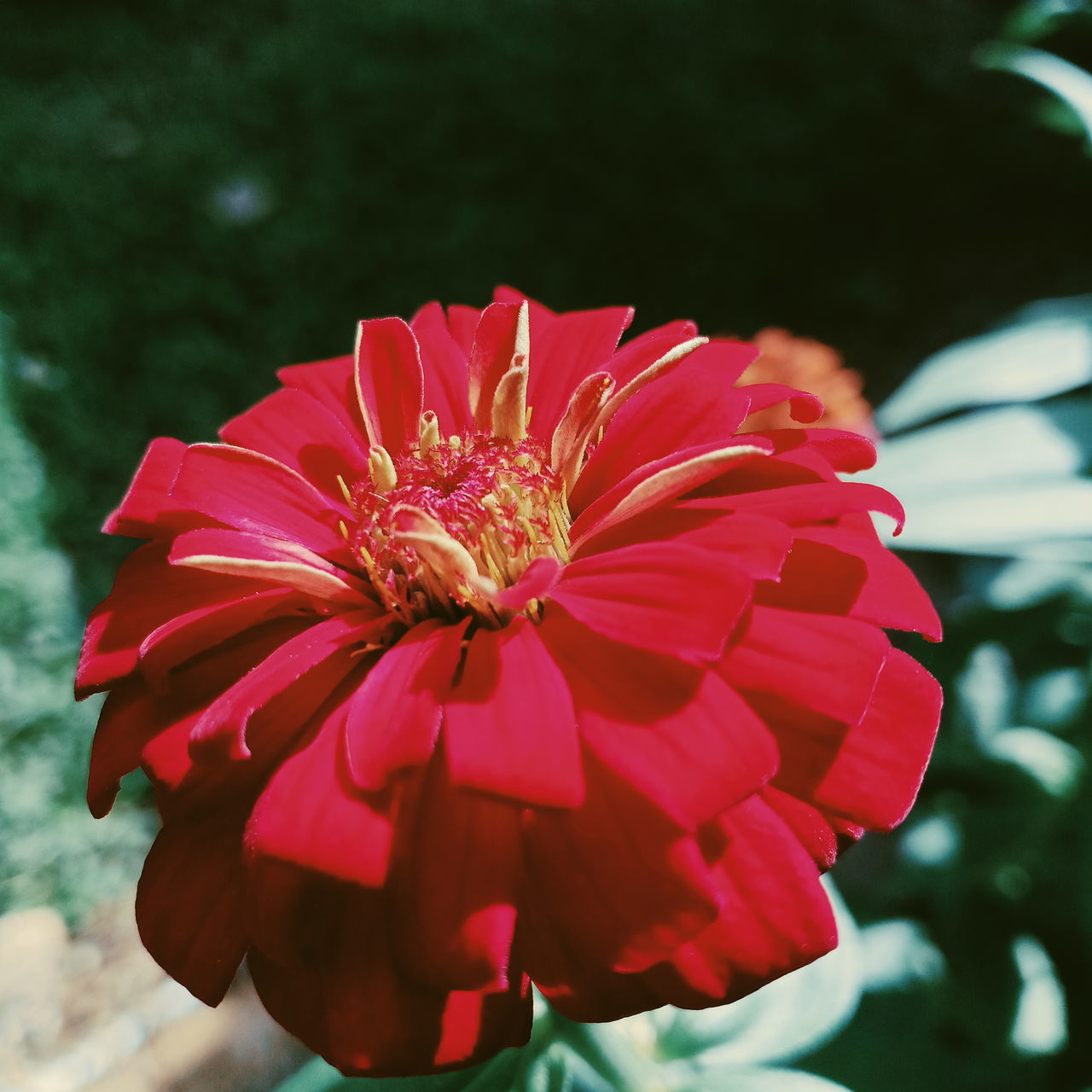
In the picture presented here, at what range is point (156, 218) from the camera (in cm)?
171

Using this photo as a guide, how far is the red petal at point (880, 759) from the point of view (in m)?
0.34

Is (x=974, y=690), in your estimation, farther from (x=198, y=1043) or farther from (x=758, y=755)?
(x=198, y=1043)

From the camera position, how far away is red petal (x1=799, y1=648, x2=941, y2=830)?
0.34 meters

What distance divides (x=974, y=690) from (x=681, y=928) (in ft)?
2.50

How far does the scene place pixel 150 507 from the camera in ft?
1.41

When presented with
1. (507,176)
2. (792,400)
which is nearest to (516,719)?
(792,400)

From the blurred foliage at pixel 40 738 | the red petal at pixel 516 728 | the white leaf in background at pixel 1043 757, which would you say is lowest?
the blurred foliage at pixel 40 738

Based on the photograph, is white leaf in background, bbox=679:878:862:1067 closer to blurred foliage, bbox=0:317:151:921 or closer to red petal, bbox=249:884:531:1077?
red petal, bbox=249:884:531:1077

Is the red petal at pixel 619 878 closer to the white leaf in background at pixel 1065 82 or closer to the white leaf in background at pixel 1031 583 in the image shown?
the white leaf in background at pixel 1065 82

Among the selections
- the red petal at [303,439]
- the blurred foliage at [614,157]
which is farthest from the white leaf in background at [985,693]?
the blurred foliage at [614,157]

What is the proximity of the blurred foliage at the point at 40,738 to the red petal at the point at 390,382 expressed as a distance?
0.87 meters

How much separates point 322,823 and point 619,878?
0.10 meters

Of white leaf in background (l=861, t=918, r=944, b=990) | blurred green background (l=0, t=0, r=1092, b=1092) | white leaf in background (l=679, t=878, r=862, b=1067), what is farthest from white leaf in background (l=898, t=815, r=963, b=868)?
blurred green background (l=0, t=0, r=1092, b=1092)

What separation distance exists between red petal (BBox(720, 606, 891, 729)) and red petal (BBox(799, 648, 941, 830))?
19 mm
